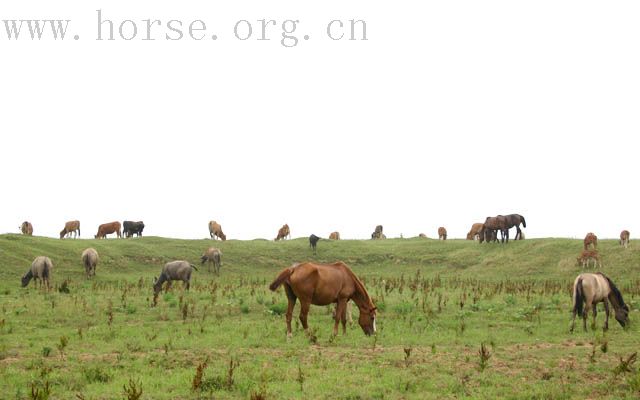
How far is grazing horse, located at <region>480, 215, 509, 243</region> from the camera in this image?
164 ft

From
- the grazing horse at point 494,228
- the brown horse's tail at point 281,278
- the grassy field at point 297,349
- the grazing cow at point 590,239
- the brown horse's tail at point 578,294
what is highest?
the grazing horse at point 494,228

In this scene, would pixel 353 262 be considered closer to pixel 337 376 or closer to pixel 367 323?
pixel 367 323

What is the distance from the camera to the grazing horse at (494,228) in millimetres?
50094

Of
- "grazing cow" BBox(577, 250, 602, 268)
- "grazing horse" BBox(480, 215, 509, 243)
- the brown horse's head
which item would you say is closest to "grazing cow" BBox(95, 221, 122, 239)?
"grazing horse" BBox(480, 215, 509, 243)

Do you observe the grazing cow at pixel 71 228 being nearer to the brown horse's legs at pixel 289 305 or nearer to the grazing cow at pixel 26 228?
the grazing cow at pixel 26 228

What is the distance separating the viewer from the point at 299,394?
11188mm

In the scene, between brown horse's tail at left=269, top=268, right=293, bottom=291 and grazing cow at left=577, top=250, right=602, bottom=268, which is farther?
grazing cow at left=577, top=250, right=602, bottom=268

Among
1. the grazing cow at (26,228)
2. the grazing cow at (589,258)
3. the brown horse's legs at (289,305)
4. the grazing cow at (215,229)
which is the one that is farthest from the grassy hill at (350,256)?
the brown horse's legs at (289,305)

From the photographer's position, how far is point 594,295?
18.7 metres

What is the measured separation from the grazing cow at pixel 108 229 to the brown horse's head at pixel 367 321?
1738 inches

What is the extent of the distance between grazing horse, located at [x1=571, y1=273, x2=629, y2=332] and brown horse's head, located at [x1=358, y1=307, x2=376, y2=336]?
6.01 m

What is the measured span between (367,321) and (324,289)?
5.02 feet

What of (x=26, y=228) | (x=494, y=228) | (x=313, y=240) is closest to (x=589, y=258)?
(x=494, y=228)

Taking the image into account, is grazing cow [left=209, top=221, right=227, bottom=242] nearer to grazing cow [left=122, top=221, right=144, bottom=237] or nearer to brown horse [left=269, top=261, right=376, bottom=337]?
grazing cow [left=122, top=221, right=144, bottom=237]
